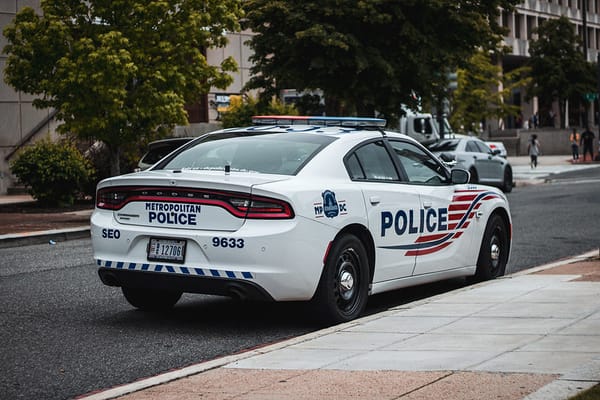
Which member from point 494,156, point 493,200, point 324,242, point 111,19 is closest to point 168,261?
point 324,242

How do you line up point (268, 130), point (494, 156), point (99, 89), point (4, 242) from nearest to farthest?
1. point (268, 130)
2. point (4, 242)
3. point (99, 89)
4. point (494, 156)

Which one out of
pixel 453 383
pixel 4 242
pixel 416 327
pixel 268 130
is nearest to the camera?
pixel 453 383

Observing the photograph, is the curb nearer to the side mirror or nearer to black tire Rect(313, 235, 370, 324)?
the side mirror

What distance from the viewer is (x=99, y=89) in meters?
21.5

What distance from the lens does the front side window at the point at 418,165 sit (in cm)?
998

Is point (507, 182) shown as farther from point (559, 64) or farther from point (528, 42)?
point (528, 42)

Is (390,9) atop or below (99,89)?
atop

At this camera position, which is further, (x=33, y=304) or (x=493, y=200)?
(x=493, y=200)

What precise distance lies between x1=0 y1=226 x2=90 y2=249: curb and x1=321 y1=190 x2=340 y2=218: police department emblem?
966cm

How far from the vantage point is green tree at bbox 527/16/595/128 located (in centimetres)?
7150

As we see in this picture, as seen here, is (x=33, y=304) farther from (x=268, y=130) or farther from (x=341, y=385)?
(x=341, y=385)

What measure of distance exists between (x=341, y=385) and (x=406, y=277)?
3.67 metres

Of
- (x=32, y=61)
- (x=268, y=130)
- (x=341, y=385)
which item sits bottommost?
(x=341, y=385)

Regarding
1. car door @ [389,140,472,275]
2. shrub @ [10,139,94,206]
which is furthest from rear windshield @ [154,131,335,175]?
shrub @ [10,139,94,206]
